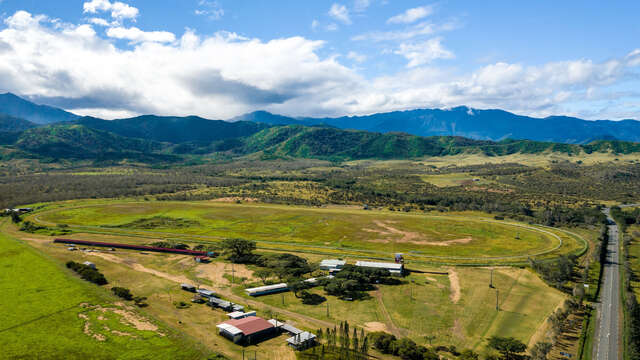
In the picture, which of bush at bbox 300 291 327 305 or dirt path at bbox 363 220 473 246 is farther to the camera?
dirt path at bbox 363 220 473 246

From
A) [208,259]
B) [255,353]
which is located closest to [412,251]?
[208,259]

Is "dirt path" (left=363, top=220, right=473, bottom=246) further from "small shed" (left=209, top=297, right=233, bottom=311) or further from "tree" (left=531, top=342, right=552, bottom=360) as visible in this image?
"small shed" (left=209, top=297, right=233, bottom=311)

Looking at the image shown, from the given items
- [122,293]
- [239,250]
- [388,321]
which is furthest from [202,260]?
[388,321]

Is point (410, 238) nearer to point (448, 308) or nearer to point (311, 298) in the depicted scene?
point (448, 308)

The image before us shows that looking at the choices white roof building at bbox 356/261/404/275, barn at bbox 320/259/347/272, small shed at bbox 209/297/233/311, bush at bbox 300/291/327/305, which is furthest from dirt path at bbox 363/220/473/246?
small shed at bbox 209/297/233/311

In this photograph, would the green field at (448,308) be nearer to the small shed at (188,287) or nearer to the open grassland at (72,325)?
the small shed at (188,287)

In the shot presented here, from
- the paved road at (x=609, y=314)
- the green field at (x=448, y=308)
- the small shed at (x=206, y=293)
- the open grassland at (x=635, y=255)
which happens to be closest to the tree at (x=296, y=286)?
the green field at (x=448, y=308)
